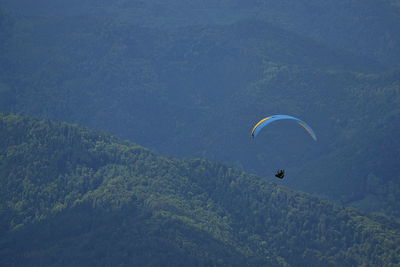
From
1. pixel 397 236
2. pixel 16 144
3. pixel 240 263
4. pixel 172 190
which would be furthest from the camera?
pixel 16 144

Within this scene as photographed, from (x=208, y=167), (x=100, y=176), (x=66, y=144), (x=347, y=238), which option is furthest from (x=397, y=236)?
(x=66, y=144)

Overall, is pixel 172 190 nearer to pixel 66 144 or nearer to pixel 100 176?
pixel 100 176

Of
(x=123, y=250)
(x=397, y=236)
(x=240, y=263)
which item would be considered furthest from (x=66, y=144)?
(x=397, y=236)

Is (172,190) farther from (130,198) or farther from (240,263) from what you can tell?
(240,263)

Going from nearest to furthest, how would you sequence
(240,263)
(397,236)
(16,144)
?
(240,263)
(397,236)
(16,144)

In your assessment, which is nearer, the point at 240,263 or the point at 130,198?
the point at 240,263

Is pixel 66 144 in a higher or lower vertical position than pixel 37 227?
higher

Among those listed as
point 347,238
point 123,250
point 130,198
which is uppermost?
point 347,238
